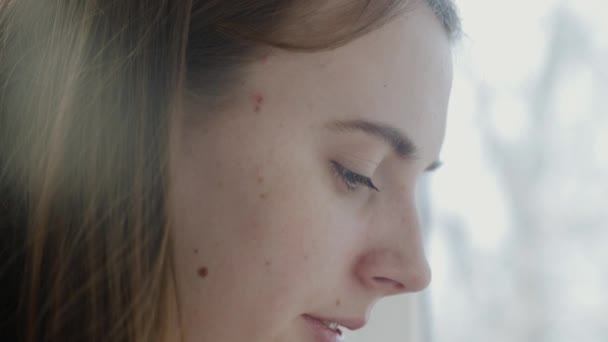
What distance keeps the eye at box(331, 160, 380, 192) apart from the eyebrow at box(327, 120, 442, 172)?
0.13 feet

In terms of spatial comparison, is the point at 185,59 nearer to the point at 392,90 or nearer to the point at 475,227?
the point at 392,90

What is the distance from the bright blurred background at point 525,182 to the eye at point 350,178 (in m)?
0.31

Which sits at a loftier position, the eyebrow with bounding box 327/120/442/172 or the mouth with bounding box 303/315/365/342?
the eyebrow with bounding box 327/120/442/172

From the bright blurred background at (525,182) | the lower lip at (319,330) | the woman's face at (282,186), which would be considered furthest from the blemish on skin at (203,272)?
the bright blurred background at (525,182)

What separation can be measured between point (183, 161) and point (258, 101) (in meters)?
0.10

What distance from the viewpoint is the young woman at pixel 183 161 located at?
75 cm

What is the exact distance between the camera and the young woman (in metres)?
0.75

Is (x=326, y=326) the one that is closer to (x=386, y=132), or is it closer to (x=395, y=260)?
(x=395, y=260)

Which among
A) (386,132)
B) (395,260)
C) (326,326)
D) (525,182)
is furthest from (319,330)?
(525,182)

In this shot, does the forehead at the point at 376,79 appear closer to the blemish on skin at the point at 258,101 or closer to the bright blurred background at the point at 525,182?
the blemish on skin at the point at 258,101

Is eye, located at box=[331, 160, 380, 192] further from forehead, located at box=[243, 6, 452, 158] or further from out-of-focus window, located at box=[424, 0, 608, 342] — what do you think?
out-of-focus window, located at box=[424, 0, 608, 342]

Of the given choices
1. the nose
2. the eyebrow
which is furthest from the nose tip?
the eyebrow

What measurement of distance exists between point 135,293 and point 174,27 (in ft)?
0.88

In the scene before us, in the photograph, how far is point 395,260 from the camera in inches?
33.1
